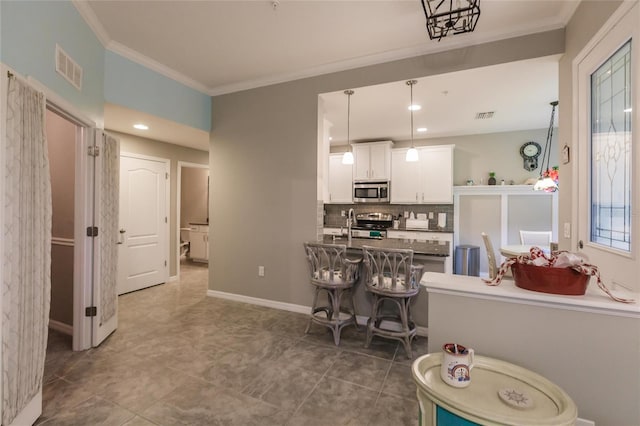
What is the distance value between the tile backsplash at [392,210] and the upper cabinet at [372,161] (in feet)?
2.31

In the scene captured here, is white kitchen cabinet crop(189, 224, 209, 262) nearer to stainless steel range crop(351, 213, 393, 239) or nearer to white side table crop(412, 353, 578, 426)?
stainless steel range crop(351, 213, 393, 239)

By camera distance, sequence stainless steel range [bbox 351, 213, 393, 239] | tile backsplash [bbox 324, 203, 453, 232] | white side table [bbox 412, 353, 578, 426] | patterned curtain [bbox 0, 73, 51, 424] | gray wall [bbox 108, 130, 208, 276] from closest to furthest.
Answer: white side table [bbox 412, 353, 578, 426]
patterned curtain [bbox 0, 73, 51, 424]
gray wall [bbox 108, 130, 208, 276]
tile backsplash [bbox 324, 203, 453, 232]
stainless steel range [bbox 351, 213, 393, 239]

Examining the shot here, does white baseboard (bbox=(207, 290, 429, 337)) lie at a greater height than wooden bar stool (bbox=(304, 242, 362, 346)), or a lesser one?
lesser

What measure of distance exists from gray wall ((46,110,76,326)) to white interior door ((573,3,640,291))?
424cm

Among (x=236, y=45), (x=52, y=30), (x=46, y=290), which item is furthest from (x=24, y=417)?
(x=236, y=45)

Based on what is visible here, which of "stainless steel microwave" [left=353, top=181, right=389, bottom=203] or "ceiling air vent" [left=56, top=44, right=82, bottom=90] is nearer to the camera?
"ceiling air vent" [left=56, top=44, right=82, bottom=90]

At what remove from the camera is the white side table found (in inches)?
38.7

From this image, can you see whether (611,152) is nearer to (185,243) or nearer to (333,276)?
(333,276)

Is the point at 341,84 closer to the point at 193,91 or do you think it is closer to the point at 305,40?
the point at 305,40

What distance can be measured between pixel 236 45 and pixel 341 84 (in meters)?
1.19

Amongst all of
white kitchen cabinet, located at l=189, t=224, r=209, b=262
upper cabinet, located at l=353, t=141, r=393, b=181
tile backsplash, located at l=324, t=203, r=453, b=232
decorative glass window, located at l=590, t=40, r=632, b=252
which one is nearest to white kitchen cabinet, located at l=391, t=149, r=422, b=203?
upper cabinet, located at l=353, t=141, r=393, b=181

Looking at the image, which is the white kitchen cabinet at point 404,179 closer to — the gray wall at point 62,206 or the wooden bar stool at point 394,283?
the wooden bar stool at point 394,283

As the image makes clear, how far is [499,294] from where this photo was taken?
137 centimetres

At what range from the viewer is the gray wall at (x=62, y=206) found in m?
2.81
